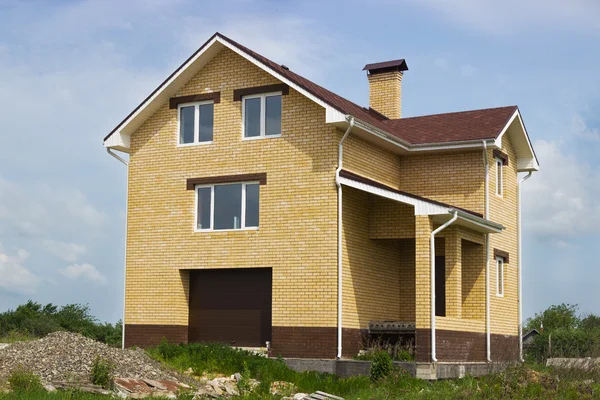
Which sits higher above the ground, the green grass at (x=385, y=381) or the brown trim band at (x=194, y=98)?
the brown trim band at (x=194, y=98)

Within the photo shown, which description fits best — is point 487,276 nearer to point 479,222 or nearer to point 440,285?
point 440,285

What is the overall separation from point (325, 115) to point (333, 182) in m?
1.63

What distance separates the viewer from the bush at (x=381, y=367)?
62.2ft

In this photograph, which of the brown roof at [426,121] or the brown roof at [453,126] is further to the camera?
the brown roof at [453,126]

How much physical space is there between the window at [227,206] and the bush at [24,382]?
7.94 meters

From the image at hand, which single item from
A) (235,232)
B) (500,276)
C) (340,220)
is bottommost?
(500,276)

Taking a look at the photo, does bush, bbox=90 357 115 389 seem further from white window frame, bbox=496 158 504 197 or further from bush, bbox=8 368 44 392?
white window frame, bbox=496 158 504 197

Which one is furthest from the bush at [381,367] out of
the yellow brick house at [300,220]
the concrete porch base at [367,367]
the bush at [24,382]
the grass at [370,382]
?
the bush at [24,382]

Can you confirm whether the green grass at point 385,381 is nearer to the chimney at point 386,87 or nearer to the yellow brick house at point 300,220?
the yellow brick house at point 300,220

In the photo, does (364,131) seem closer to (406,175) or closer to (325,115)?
(325,115)

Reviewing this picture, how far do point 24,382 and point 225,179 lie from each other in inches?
341

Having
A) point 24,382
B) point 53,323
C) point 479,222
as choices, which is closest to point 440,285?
point 479,222

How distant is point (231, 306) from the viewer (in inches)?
893

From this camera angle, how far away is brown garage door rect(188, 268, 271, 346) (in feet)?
72.6
